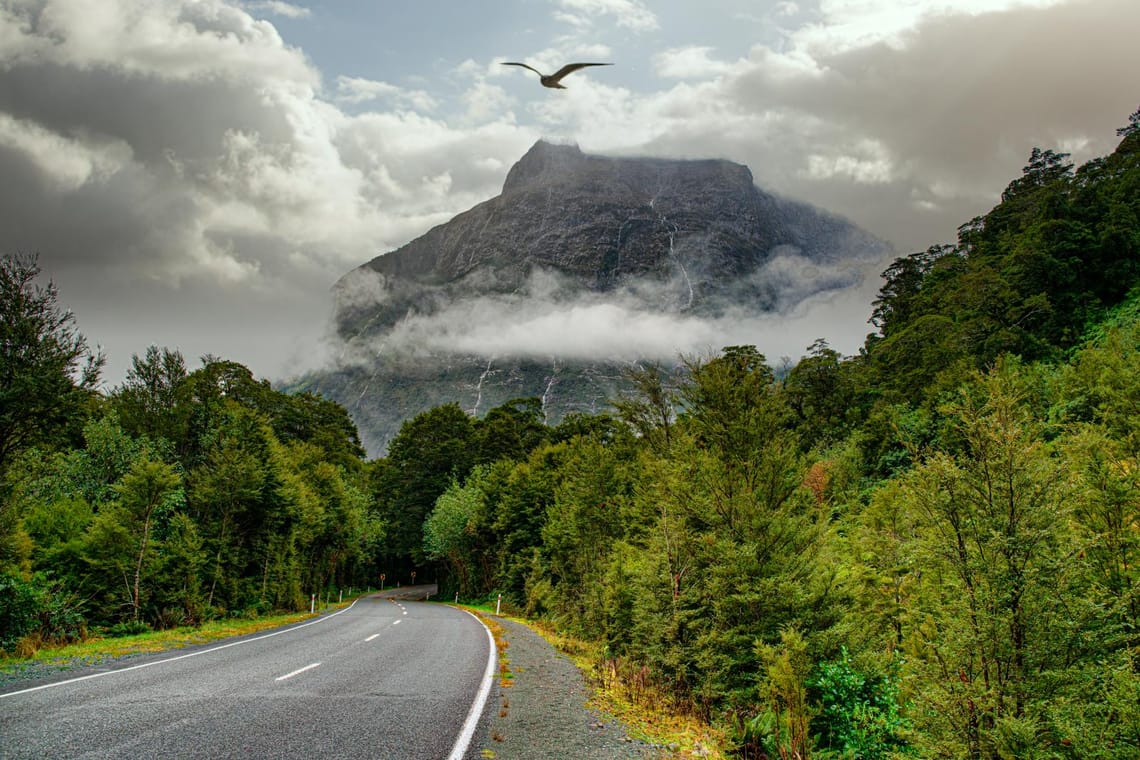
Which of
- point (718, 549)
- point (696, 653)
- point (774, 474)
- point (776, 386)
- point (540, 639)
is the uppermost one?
point (776, 386)

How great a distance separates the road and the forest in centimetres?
461

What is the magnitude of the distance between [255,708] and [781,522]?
899 centimetres

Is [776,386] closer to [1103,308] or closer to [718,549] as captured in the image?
[718,549]

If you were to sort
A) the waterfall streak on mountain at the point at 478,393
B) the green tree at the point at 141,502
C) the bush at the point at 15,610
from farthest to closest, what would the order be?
the waterfall streak on mountain at the point at 478,393 → the green tree at the point at 141,502 → the bush at the point at 15,610

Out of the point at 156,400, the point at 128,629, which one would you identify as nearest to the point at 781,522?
the point at 128,629

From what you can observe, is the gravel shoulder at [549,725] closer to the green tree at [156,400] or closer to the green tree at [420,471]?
the green tree at [156,400]

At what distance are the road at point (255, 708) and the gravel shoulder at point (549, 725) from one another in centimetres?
39

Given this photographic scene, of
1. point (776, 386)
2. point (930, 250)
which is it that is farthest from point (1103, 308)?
point (930, 250)

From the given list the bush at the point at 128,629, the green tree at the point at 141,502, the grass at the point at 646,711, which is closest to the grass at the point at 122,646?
the bush at the point at 128,629

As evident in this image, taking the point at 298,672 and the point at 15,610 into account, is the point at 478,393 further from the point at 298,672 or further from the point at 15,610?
the point at 298,672

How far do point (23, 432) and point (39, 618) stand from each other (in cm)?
510

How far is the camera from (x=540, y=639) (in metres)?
21.0

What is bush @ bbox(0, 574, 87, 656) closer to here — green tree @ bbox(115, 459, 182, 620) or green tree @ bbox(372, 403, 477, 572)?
green tree @ bbox(115, 459, 182, 620)

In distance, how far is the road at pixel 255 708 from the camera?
5.67m
